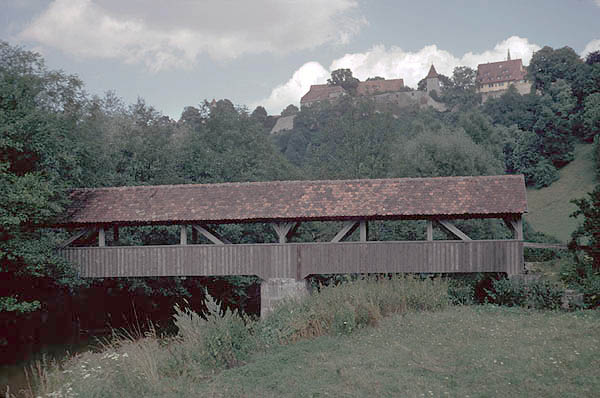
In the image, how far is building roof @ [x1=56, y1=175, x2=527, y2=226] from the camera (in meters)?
14.2

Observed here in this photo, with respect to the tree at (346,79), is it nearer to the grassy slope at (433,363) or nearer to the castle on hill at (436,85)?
the castle on hill at (436,85)

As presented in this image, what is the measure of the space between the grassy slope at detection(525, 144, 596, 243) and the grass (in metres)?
24.1

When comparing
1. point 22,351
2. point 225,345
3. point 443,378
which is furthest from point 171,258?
point 443,378

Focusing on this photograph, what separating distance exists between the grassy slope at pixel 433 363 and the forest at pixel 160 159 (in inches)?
233

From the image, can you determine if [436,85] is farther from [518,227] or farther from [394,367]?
[394,367]

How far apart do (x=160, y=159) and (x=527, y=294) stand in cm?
1459

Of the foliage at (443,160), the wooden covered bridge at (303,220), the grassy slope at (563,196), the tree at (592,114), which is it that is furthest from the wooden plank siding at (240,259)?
the tree at (592,114)

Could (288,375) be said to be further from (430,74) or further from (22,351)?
(430,74)

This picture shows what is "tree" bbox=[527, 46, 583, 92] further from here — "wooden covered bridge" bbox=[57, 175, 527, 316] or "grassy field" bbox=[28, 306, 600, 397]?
"grassy field" bbox=[28, 306, 600, 397]

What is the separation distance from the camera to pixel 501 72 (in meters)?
66.9

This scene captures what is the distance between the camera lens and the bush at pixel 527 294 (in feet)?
39.2

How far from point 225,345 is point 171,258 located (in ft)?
24.8

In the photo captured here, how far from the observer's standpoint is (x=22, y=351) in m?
15.1

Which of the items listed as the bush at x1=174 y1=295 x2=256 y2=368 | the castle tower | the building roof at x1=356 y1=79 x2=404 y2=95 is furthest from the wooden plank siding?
the castle tower
